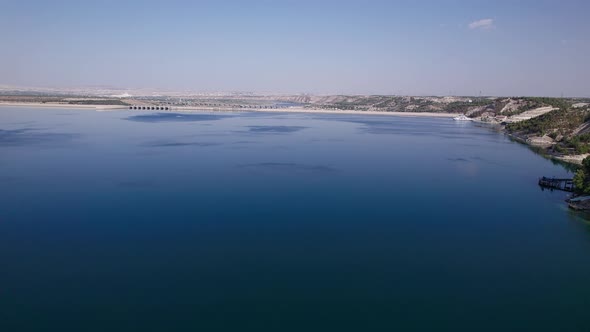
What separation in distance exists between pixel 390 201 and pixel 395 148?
13.2m

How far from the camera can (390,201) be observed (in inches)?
531

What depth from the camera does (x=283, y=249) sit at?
9352 mm

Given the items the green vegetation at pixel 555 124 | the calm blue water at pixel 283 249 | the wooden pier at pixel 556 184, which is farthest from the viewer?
the green vegetation at pixel 555 124

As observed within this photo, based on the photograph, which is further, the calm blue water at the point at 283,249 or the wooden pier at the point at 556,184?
the wooden pier at the point at 556,184

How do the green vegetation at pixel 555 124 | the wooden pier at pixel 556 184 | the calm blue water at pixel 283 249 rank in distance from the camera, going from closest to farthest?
1. the calm blue water at pixel 283 249
2. the wooden pier at pixel 556 184
3. the green vegetation at pixel 555 124

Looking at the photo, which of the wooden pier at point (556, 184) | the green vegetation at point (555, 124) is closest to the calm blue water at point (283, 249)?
the wooden pier at point (556, 184)

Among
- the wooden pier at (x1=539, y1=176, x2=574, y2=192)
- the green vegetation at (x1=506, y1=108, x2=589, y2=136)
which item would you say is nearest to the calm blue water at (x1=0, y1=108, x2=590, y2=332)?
the wooden pier at (x1=539, y1=176, x2=574, y2=192)

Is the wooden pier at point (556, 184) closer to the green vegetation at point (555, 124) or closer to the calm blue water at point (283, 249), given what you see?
the calm blue water at point (283, 249)

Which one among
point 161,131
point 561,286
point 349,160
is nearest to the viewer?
point 561,286

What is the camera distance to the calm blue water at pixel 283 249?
682 cm

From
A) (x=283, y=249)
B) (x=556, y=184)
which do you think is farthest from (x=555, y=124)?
(x=283, y=249)

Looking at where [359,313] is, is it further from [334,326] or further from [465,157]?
[465,157]

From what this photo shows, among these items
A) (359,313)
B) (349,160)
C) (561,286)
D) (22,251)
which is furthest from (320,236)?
(349,160)

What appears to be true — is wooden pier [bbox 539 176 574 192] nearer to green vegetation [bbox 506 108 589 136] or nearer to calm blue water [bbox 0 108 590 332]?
calm blue water [bbox 0 108 590 332]
